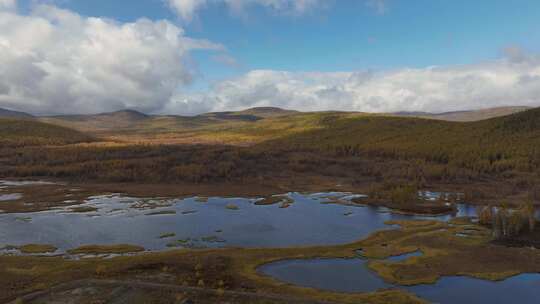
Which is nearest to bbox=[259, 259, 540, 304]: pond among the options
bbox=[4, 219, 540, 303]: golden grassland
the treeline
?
bbox=[4, 219, 540, 303]: golden grassland

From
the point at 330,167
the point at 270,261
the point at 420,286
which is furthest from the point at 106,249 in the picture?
the point at 330,167

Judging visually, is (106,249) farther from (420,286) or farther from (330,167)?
(330,167)

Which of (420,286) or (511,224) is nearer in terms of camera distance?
(420,286)

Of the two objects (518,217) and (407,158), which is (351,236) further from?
(407,158)

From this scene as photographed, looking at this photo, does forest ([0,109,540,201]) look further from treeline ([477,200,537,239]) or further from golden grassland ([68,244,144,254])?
golden grassland ([68,244,144,254])

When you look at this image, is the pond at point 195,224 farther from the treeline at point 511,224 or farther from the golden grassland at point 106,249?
the treeline at point 511,224

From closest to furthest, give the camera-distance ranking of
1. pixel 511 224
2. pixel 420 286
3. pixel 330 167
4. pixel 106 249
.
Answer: pixel 420 286
pixel 106 249
pixel 511 224
pixel 330 167
